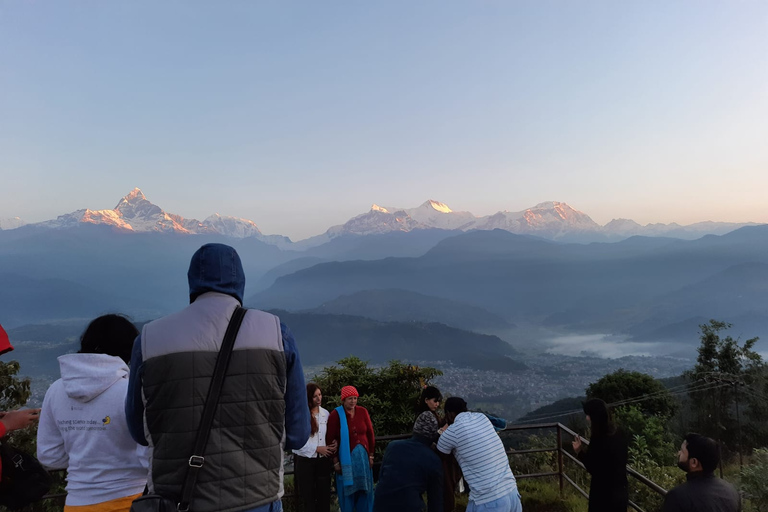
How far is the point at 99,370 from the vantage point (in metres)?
2.14

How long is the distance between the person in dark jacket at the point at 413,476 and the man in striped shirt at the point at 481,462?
161mm

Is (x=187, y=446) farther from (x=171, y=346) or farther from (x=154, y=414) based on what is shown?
(x=171, y=346)

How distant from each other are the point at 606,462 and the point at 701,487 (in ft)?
2.38

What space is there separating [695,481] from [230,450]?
2.69 m

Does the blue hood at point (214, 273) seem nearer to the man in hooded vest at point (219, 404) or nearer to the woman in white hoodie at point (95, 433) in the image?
the man in hooded vest at point (219, 404)

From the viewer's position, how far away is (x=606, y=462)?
3383 millimetres

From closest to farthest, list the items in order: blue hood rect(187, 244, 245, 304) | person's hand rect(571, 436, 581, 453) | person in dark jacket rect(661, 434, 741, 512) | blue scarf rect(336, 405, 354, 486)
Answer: blue hood rect(187, 244, 245, 304)
person in dark jacket rect(661, 434, 741, 512)
person's hand rect(571, 436, 581, 453)
blue scarf rect(336, 405, 354, 486)

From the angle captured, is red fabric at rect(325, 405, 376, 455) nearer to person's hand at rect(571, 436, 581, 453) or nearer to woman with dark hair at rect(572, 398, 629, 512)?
person's hand at rect(571, 436, 581, 453)

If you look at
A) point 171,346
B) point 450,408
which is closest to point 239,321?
point 171,346

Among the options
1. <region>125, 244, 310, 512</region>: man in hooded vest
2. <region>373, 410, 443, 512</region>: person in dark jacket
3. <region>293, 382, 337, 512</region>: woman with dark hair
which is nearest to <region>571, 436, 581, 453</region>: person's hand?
<region>373, 410, 443, 512</region>: person in dark jacket

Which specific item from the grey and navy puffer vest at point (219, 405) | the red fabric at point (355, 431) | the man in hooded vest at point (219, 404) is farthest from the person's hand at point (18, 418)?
the red fabric at point (355, 431)

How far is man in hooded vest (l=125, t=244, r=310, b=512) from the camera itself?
170 centimetres

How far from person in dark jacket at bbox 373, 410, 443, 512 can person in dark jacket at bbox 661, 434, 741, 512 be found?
1.36 metres

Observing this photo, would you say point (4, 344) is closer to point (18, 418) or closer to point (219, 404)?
point (18, 418)
